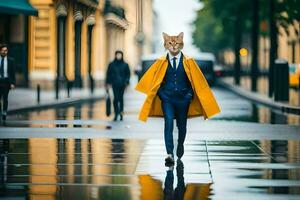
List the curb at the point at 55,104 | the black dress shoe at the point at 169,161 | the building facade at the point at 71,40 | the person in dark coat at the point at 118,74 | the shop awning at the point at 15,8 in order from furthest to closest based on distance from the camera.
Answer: the building facade at the point at 71,40 → the shop awning at the point at 15,8 → the curb at the point at 55,104 → the person in dark coat at the point at 118,74 → the black dress shoe at the point at 169,161

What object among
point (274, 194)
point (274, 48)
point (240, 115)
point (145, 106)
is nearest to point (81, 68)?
point (274, 48)

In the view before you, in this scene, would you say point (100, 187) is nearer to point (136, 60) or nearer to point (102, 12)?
point (102, 12)

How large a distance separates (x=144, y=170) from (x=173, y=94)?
4.92 ft

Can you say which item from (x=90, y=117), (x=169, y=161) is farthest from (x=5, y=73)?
(x=169, y=161)

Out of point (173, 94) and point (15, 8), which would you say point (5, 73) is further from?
point (15, 8)

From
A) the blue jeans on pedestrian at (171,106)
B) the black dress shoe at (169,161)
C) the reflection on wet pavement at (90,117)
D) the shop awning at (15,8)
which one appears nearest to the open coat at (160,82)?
the blue jeans on pedestrian at (171,106)

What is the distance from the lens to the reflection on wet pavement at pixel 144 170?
10328mm

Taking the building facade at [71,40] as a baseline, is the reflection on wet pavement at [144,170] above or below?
below

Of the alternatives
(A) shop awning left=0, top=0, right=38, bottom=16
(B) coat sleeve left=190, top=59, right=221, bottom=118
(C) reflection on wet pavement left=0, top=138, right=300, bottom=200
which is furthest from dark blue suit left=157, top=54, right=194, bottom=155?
(A) shop awning left=0, top=0, right=38, bottom=16

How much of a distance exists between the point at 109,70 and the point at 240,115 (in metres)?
5.08

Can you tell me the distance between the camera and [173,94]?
13570 mm

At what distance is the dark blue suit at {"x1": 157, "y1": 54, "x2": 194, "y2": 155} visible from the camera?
13.6 metres

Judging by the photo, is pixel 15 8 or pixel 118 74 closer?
pixel 118 74

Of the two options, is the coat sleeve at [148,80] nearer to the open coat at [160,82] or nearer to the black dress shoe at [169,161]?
the open coat at [160,82]
